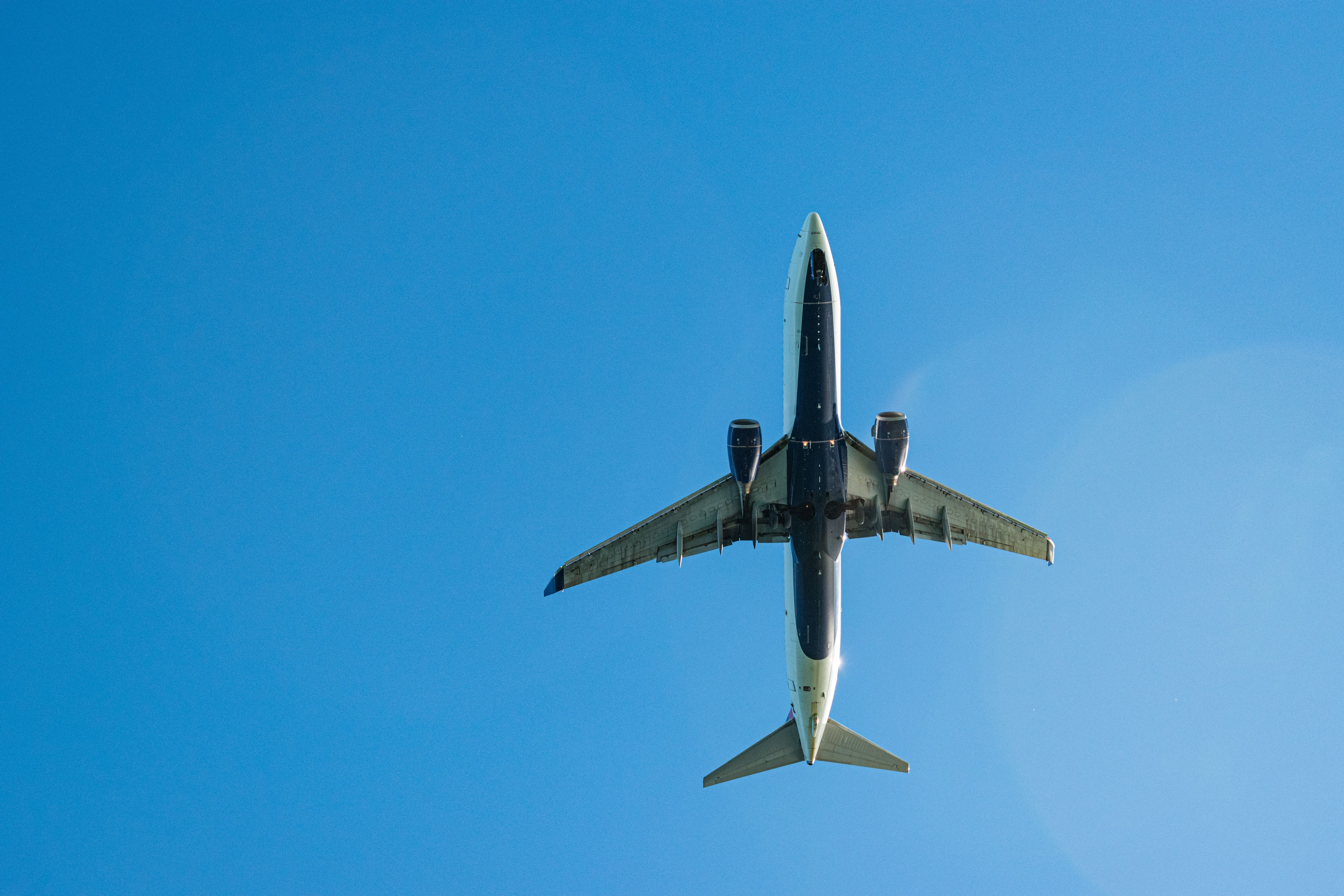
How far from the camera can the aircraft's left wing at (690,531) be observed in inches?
1839

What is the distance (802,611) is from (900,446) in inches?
322

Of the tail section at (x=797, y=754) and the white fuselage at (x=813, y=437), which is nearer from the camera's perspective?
the white fuselage at (x=813, y=437)

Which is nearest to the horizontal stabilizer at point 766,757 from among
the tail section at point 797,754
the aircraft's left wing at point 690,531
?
the tail section at point 797,754

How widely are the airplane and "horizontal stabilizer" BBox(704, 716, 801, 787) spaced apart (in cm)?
5

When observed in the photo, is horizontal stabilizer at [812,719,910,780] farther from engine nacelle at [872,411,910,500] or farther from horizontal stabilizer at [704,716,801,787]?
engine nacelle at [872,411,910,500]

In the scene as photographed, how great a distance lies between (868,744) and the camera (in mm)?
52312

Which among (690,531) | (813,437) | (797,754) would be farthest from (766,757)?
(813,437)

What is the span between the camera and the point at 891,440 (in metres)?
43.3

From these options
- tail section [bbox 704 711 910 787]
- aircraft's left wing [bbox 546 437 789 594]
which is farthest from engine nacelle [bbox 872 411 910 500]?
tail section [bbox 704 711 910 787]

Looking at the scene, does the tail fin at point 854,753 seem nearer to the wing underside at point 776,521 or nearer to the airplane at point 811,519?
the airplane at point 811,519

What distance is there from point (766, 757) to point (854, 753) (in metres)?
4.26

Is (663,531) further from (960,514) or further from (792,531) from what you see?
(960,514)

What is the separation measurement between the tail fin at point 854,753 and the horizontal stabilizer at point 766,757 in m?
0.23

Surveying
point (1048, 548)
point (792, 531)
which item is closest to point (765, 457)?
point (792, 531)
